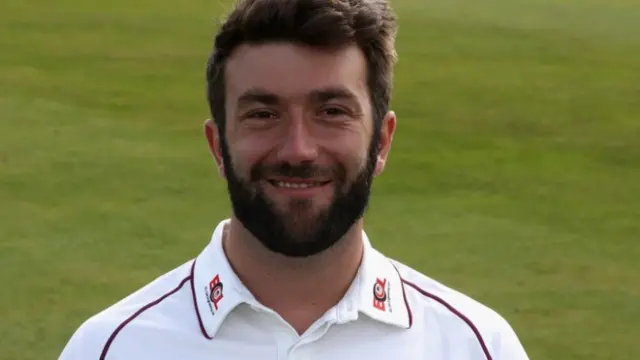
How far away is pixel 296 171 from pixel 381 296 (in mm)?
337

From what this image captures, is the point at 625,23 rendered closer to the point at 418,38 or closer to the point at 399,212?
the point at 418,38

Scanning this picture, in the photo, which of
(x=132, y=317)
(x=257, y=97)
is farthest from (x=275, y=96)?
(x=132, y=317)

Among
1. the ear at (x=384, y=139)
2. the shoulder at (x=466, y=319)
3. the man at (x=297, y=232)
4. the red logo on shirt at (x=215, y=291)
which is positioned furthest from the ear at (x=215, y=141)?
the shoulder at (x=466, y=319)

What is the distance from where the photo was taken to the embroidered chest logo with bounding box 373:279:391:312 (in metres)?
2.04

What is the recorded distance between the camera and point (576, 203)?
7680mm

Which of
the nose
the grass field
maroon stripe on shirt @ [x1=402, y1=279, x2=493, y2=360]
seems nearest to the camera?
the nose

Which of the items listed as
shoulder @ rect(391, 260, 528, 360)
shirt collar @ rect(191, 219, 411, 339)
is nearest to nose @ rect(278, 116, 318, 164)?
shirt collar @ rect(191, 219, 411, 339)

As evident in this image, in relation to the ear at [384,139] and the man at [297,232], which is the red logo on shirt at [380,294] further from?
the ear at [384,139]

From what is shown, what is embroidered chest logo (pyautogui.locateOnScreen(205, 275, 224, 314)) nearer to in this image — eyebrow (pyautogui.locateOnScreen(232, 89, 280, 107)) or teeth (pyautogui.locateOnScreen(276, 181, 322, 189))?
teeth (pyautogui.locateOnScreen(276, 181, 322, 189))

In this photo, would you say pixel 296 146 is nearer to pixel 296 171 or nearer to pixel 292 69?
pixel 296 171

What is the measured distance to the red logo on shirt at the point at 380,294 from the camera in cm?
204

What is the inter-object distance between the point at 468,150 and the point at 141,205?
10.7 ft

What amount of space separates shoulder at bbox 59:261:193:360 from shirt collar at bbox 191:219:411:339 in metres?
0.05

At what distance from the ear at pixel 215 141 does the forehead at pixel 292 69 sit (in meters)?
0.12
